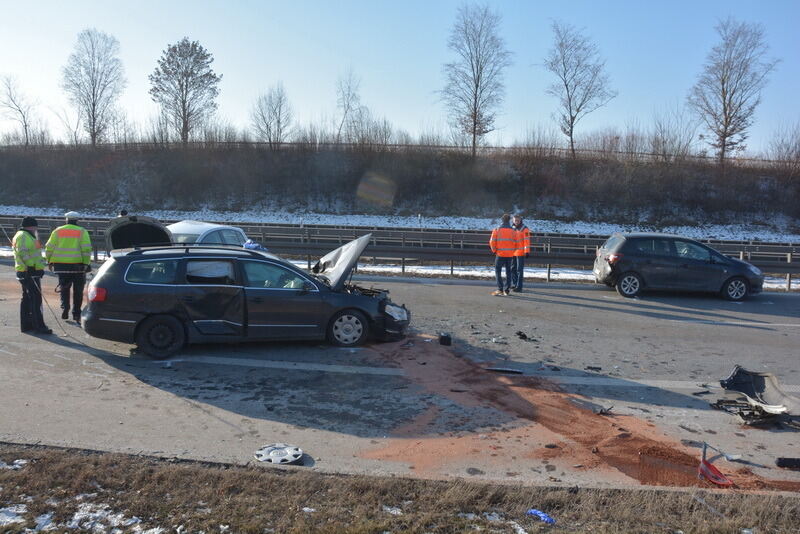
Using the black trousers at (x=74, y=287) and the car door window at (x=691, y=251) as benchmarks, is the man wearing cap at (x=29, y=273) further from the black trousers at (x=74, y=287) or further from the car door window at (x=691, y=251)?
the car door window at (x=691, y=251)

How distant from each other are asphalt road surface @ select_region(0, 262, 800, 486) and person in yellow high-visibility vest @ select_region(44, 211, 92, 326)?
48 centimetres

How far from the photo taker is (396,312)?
886cm

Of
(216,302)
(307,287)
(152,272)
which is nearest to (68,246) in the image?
(152,272)

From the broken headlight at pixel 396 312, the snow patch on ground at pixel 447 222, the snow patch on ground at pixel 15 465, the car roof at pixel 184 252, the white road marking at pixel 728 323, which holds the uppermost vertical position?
the snow patch on ground at pixel 447 222

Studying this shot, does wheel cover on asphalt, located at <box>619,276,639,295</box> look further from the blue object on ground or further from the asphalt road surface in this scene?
the blue object on ground

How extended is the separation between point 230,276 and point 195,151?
42144 millimetres

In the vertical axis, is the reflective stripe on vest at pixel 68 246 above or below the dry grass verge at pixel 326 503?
above

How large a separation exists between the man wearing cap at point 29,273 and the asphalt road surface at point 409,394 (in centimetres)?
31

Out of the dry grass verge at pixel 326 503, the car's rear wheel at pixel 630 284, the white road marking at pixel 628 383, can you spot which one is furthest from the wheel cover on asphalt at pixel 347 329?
the car's rear wheel at pixel 630 284

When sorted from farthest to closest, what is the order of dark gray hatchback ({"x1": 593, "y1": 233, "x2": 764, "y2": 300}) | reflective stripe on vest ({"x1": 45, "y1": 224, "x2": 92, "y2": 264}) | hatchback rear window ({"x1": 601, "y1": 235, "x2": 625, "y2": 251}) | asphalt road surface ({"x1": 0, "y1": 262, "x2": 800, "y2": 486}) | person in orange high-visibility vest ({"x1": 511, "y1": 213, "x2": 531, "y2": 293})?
hatchback rear window ({"x1": 601, "y1": 235, "x2": 625, "y2": 251})
person in orange high-visibility vest ({"x1": 511, "y1": 213, "x2": 531, "y2": 293})
dark gray hatchback ({"x1": 593, "y1": 233, "x2": 764, "y2": 300})
reflective stripe on vest ({"x1": 45, "y1": 224, "x2": 92, "y2": 264})
asphalt road surface ({"x1": 0, "y1": 262, "x2": 800, "y2": 486})

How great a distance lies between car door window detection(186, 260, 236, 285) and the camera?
313 inches

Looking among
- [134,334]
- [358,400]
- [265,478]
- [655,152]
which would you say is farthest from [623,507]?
[655,152]

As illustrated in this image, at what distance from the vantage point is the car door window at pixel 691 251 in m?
14.0

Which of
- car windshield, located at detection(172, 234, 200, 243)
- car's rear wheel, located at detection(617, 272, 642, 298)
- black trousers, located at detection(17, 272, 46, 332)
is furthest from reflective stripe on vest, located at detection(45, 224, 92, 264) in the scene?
car's rear wheel, located at detection(617, 272, 642, 298)
